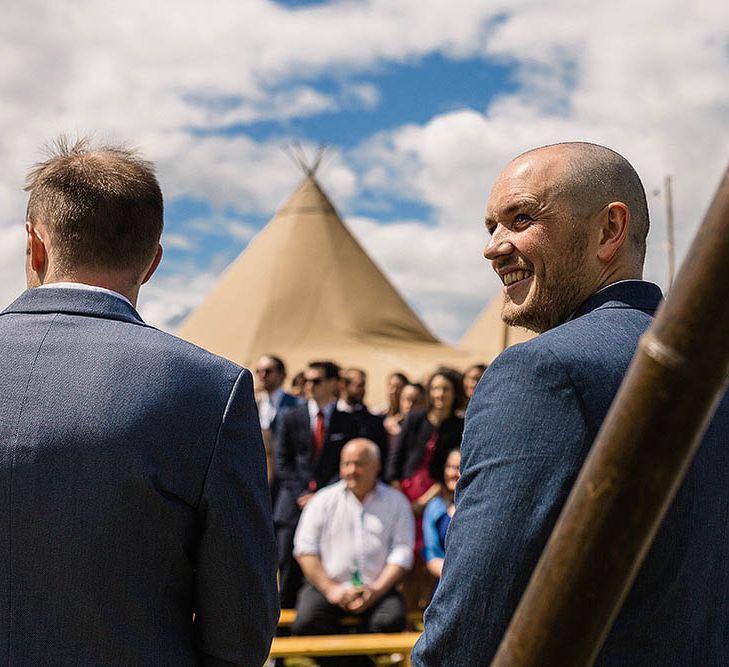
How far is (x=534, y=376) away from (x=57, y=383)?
2.77 ft

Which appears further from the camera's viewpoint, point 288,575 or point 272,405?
point 272,405

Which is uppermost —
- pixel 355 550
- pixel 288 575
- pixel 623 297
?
pixel 623 297

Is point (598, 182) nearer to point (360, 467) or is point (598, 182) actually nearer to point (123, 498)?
Answer: point (123, 498)

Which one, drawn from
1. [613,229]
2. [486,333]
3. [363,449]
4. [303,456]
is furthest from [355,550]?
[486,333]

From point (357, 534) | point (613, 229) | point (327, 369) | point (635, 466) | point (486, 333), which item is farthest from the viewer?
point (486, 333)

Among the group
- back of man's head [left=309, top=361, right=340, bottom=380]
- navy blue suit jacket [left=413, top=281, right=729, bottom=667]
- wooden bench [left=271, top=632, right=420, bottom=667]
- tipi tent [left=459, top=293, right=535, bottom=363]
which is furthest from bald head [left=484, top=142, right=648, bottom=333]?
tipi tent [left=459, top=293, right=535, bottom=363]

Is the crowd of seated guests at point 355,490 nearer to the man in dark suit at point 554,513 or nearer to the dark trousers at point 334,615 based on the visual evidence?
the dark trousers at point 334,615

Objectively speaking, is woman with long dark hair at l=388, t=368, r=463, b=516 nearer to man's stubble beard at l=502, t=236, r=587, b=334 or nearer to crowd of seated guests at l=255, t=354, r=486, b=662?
crowd of seated guests at l=255, t=354, r=486, b=662

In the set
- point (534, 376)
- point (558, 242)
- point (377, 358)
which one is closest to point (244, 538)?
point (534, 376)

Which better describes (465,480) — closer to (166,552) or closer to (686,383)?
(166,552)

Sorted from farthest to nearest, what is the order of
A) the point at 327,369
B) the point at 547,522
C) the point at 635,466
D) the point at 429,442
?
the point at 327,369 < the point at 429,442 < the point at 547,522 < the point at 635,466

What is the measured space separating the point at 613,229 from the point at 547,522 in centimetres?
61

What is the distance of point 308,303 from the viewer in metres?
35.8

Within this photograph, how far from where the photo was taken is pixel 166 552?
1.83m
